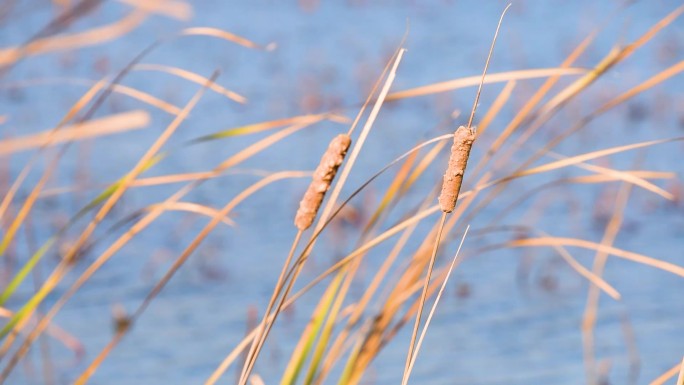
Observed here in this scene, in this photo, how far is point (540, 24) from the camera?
6953 millimetres

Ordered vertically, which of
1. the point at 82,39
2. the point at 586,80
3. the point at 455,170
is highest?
the point at 586,80

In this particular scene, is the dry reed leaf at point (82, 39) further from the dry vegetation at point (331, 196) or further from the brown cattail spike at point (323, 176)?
the brown cattail spike at point (323, 176)

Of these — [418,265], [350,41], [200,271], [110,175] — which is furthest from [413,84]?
[418,265]

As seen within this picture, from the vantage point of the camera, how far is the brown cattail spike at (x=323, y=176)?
0.91 m

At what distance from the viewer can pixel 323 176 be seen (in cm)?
92

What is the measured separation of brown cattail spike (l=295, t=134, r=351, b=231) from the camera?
908mm

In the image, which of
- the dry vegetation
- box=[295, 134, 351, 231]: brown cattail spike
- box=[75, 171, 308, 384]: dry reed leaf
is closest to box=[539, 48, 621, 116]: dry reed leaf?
the dry vegetation

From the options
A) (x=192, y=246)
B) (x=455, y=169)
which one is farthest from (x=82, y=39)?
(x=455, y=169)

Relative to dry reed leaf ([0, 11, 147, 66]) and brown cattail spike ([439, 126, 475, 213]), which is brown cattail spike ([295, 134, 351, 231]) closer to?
brown cattail spike ([439, 126, 475, 213])

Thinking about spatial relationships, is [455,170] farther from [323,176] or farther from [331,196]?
[331,196]

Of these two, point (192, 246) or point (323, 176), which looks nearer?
point (323, 176)

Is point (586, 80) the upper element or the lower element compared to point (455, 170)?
upper

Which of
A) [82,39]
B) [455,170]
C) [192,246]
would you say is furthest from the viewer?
[192,246]

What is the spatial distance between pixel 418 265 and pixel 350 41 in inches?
202
